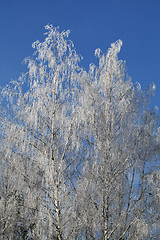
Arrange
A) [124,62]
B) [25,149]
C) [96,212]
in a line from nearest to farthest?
[96,212]
[25,149]
[124,62]

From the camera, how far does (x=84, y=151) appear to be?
727cm

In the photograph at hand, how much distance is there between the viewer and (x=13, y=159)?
26.7 feet

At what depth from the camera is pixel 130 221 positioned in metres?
7.17

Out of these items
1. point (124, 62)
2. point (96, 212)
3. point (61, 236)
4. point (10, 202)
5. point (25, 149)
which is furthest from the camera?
point (10, 202)

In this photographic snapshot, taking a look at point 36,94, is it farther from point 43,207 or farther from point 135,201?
point 135,201

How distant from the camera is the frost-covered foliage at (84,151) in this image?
6.69 meters

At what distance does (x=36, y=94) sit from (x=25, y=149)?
4.39ft

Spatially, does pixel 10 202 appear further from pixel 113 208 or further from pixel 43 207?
pixel 113 208

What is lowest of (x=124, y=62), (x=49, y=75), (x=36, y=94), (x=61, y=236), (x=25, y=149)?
(x=61, y=236)

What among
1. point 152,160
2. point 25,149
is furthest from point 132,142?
point 25,149

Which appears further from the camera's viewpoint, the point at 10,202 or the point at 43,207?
the point at 10,202

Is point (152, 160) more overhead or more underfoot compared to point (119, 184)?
more overhead

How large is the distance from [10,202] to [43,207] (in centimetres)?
260

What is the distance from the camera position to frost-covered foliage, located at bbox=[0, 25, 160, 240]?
6.69 metres
